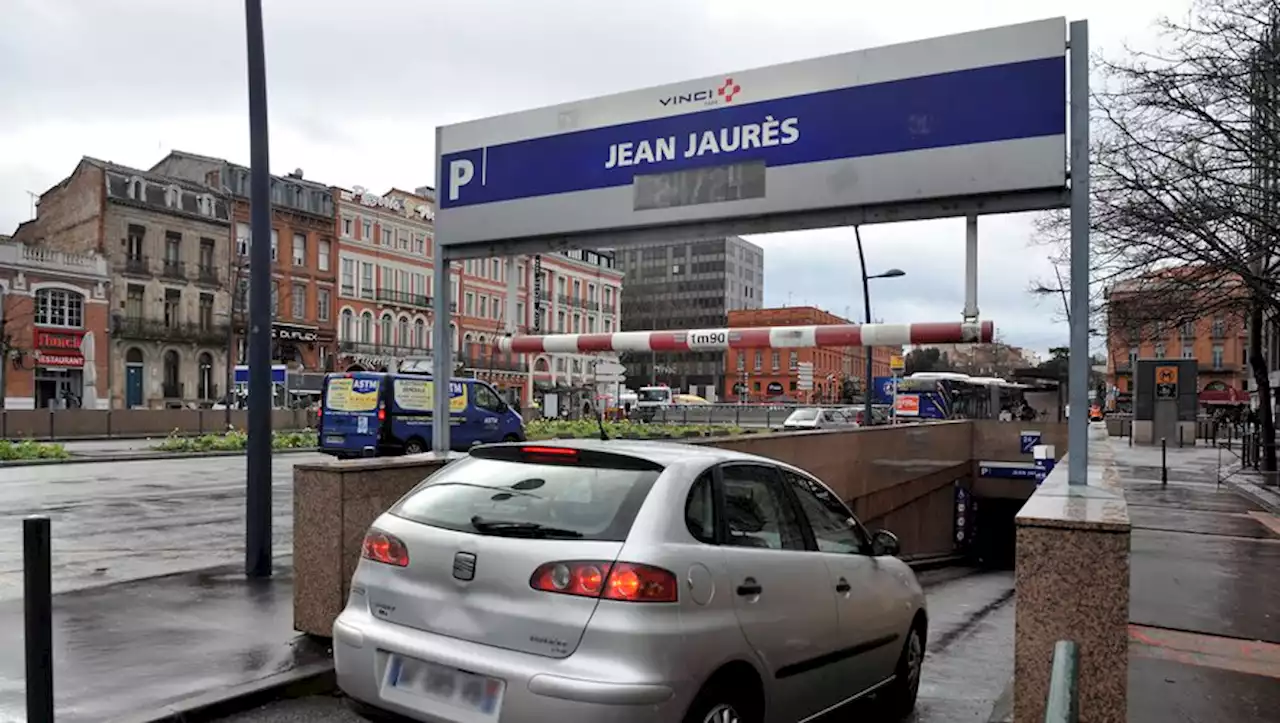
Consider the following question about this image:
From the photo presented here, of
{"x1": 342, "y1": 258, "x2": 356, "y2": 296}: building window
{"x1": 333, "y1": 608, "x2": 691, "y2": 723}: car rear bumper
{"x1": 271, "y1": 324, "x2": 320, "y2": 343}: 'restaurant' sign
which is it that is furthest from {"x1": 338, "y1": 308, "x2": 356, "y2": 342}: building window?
{"x1": 333, "y1": 608, "x2": 691, "y2": 723}: car rear bumper

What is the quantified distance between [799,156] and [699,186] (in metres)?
0.75

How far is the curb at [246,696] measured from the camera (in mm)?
4637

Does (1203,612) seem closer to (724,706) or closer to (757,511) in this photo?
(757,511)

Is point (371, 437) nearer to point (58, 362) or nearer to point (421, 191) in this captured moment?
point (58, 362)

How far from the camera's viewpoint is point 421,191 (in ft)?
246

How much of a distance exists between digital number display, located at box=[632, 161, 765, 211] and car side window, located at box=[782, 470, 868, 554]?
217 centimetres

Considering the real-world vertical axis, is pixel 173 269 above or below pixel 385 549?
above

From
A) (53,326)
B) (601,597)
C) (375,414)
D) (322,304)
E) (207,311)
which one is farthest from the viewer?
(322,304)

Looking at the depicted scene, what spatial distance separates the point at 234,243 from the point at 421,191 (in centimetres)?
2083

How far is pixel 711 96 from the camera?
6.50 m

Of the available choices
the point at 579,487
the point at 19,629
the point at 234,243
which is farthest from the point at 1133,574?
the point at 234,243

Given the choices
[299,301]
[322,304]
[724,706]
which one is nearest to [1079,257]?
[724,706]

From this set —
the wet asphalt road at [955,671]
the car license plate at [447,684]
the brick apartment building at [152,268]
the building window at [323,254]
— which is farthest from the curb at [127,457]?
the building window at [323,254]

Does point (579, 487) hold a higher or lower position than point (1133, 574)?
higher
